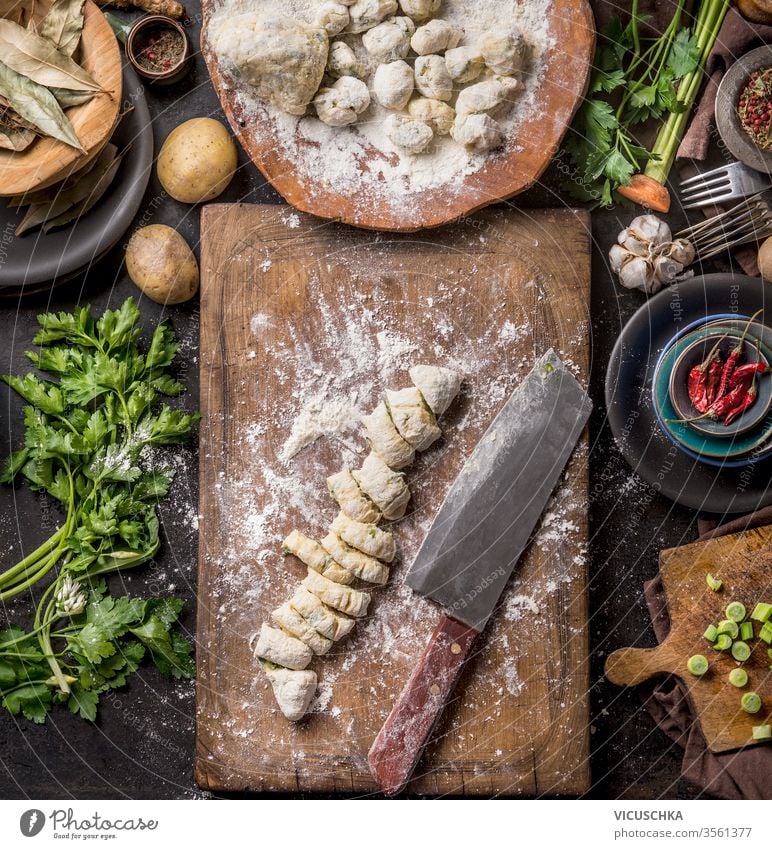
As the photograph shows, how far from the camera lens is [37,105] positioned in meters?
1.92

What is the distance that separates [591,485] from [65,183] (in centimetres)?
168

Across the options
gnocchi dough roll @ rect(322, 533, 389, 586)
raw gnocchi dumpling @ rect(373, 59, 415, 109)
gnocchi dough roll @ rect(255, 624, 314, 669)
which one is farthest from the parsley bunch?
raw gnocchi dumpling @ rect(373, 59, 415, 109)

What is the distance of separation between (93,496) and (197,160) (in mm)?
956

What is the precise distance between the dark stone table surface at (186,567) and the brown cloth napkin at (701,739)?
5 cm

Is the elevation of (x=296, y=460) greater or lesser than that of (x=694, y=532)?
greater

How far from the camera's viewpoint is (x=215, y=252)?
6.85ft

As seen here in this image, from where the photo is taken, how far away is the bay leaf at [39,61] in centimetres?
193

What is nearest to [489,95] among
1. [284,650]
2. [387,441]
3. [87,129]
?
[387,441]

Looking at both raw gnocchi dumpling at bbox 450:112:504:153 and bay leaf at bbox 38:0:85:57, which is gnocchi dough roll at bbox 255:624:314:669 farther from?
bay leaf at bbox 38:0:85:57

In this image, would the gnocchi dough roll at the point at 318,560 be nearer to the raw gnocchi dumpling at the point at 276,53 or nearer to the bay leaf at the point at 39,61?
the raw gnocchi dumpling at the point at 276,53

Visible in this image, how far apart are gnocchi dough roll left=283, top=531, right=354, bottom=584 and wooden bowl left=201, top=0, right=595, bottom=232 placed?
0.85 meters

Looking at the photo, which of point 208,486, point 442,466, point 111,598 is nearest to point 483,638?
point 442,466

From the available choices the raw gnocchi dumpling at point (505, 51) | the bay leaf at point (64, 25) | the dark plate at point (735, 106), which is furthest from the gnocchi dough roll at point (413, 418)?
the bay leaf at point (64, 25)

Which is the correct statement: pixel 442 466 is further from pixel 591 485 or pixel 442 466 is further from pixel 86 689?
pixel 86 689
